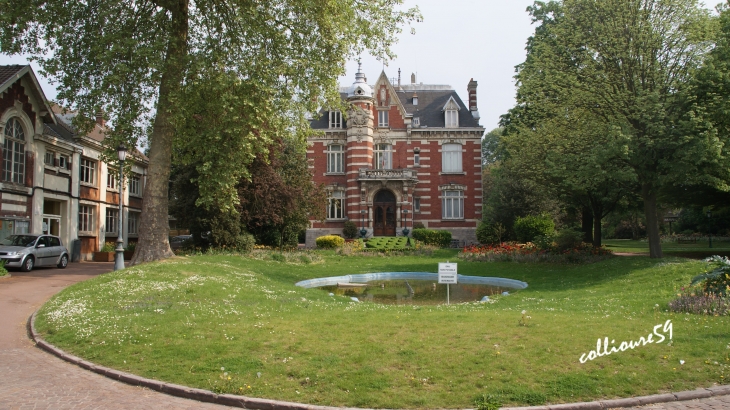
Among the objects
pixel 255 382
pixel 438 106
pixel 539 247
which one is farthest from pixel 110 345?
pixel 438 106

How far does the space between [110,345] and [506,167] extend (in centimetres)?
3274

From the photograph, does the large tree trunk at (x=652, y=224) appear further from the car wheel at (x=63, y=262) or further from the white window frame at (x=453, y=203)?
the car wheel at (x=63, y=262)

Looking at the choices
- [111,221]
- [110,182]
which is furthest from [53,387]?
[111,221]

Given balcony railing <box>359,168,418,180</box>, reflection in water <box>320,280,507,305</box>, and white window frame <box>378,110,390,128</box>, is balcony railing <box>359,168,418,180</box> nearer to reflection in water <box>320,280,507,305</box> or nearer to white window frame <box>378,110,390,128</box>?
white window frame <box>378,110,390,128</box>

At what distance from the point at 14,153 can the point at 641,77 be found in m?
28.0

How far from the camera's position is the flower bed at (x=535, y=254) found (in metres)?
24.6

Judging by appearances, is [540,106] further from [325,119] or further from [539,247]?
[325,119]

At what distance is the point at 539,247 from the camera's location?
26781 mm

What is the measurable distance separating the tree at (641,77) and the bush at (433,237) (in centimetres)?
1965

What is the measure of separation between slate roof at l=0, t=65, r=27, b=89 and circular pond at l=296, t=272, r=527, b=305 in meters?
16.5

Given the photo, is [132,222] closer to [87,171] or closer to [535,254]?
[87,171]

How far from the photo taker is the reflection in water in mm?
17422

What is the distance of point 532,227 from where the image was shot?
32031 mm

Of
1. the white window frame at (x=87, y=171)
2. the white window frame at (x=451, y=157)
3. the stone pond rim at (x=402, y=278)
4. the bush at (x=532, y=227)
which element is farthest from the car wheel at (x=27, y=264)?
the white window frame at (x=451, y=157)
